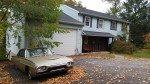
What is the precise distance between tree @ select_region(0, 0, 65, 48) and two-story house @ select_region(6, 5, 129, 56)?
5.71 feet

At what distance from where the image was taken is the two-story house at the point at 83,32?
20.1m

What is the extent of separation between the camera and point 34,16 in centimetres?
1537

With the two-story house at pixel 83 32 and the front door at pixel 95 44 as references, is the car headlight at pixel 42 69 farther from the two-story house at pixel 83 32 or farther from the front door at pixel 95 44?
the front door at pixel 95 44

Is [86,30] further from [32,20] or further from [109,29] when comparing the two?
[32,20]

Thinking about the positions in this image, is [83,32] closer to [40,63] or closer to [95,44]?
[95,44]

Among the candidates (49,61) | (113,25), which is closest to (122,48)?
(113,25)

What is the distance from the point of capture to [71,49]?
21203mm

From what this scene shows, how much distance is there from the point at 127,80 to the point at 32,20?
1030 cm

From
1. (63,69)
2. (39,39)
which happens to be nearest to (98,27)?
(39,39)

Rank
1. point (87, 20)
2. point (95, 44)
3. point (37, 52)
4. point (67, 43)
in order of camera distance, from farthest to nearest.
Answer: point (95, 44)
point (87, 20)
point (67, 43)
point (37, 52)

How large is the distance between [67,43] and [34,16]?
603 cm

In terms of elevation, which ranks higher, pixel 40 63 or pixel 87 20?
pixel 87 20

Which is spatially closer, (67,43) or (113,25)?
(67,43)

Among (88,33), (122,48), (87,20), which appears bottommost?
(122,48)
